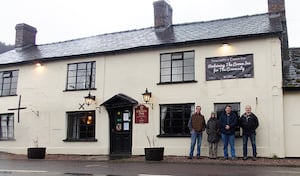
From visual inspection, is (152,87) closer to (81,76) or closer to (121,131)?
(121,131)

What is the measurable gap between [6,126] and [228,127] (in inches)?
522

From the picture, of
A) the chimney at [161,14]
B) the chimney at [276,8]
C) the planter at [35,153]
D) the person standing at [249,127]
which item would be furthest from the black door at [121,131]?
the chimney at [276,8]

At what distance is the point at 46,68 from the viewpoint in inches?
835

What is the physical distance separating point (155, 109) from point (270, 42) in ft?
19.6

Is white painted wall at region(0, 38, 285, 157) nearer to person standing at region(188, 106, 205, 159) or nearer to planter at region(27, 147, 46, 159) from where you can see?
person standing at region(188, 106, 205, 159)

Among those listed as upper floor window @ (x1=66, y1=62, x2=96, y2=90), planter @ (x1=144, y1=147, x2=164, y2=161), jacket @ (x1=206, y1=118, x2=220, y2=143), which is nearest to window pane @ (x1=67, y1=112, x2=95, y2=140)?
upper floor window @ (x1=66, y1=62, x2=96, y2=90)

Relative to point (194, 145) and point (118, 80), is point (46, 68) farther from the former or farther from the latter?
point (194, 145)

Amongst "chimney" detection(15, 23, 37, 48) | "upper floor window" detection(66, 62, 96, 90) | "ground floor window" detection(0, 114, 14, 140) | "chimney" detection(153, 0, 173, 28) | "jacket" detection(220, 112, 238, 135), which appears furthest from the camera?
"chimney" detection(15, 23, 37, 48)

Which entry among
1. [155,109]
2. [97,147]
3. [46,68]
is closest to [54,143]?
[97,147]

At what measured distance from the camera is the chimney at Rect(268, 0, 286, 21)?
18.5 meters

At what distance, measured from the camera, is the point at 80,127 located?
19.8 metres

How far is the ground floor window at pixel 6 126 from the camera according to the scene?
2170 centimetres

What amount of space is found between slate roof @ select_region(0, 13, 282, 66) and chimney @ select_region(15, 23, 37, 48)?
3.06 ft

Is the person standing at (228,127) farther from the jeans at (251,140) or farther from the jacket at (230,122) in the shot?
the jeans at (251,140)
